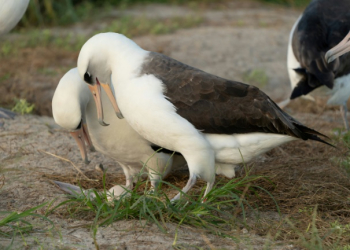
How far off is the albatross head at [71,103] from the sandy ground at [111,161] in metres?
0.52

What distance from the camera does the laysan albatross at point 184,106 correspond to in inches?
170

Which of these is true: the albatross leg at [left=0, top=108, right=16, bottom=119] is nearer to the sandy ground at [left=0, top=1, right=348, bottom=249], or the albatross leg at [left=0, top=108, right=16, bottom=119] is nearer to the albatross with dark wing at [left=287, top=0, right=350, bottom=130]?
the sandy ground at [left=0, top=1, right=348, bottom=249]

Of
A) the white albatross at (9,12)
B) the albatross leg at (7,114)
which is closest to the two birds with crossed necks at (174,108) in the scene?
the albatross leg at (7,114)

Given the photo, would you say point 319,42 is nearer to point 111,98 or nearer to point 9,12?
point 111,98

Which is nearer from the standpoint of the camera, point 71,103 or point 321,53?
point 71,103

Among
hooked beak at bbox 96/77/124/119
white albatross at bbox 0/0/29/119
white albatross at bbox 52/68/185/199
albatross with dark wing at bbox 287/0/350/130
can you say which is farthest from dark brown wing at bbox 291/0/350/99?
white albatross at bbox 0/0/29/119

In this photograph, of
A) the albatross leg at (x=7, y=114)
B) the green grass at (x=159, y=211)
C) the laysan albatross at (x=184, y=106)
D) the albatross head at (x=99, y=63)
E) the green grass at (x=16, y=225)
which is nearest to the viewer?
the green grass at (x=16, y=225)

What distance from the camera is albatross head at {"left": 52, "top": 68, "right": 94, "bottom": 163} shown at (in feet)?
15.2

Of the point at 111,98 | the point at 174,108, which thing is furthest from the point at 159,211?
the point at 111,98

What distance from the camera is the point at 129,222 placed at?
406cm

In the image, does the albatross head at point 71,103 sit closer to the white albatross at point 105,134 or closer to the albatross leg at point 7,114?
the white albatross at point 105,134

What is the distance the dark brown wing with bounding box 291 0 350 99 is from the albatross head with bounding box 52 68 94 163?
2656 mm

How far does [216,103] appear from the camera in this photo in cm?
449

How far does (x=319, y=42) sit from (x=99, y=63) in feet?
10.6
